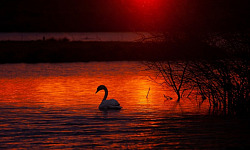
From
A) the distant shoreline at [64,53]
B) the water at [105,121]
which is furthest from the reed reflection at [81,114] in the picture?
the distant shoreline at [64,53]

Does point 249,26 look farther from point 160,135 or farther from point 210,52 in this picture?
point 160,135

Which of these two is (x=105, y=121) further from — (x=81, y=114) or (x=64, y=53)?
(x=64, y=53)

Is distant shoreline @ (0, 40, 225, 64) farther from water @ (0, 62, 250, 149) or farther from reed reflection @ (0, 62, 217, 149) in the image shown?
water @ (0, 62, 250, 149)

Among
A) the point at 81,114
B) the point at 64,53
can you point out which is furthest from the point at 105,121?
the point at 64,53

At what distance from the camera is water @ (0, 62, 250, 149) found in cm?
1550

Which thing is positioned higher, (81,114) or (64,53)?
(64,53)

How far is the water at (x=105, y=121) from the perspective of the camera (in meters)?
15.5

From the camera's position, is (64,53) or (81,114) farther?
(64,53)

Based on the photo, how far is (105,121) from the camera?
742 inches

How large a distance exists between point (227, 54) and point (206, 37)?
3.37 feet

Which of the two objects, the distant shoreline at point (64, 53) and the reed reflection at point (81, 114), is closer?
the reed reflection at point (81, 114)

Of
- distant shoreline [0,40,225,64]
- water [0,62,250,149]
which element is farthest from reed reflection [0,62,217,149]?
distant shoreline [0,40,225,64]

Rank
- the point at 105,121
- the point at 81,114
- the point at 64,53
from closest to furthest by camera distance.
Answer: the point at 105,121 → the point at 81,114 → the point at 64,53

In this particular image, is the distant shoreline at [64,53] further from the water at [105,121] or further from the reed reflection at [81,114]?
the water at [105,121]
